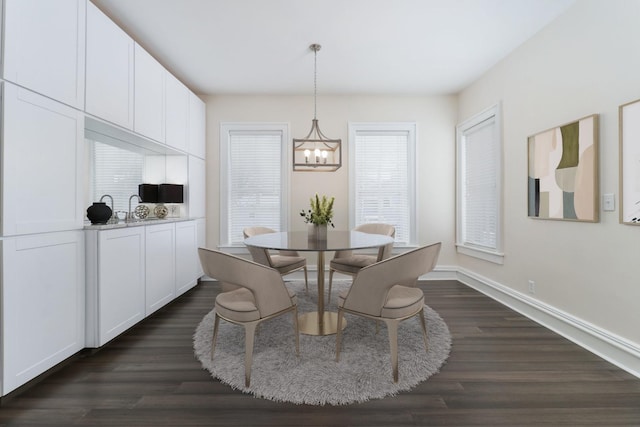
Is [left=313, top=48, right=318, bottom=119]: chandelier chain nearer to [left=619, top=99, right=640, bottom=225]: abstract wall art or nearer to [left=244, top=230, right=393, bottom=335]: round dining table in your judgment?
[left=244, top=230, right=393, bottom=335]: round dining table

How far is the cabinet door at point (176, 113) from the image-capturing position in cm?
343

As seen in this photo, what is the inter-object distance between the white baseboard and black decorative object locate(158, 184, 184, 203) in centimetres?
414

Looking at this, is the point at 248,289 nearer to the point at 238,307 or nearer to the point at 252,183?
the point at 238,307

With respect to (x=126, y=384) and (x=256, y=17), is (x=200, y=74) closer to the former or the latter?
(x=256, y=17)

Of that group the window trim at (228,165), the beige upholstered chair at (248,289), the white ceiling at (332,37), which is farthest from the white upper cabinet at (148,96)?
the beige upholstered chair at (248,289)

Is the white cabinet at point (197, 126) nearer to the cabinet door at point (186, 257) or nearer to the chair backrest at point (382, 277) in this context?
the cabinet door at point (186, 257)

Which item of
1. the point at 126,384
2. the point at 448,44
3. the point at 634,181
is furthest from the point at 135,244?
the point at 634,181

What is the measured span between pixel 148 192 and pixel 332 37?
271cm

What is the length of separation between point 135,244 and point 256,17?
2.39 metres

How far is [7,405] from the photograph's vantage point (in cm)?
170

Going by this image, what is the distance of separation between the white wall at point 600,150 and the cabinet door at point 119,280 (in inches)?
153

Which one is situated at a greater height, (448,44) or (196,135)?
(448,44)

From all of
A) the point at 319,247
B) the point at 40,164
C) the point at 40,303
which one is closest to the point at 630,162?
the point at 319,247

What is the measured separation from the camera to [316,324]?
273 cm
